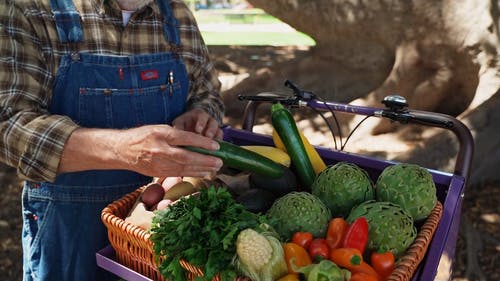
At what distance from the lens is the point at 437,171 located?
6.11 ft

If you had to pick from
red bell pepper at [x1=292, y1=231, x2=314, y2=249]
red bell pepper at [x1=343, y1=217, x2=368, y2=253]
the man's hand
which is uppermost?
the man's hand

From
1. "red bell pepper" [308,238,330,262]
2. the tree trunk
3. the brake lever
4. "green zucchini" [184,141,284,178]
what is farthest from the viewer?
the tree trunk

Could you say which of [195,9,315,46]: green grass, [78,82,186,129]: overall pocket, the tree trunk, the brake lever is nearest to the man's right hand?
[78,82,186,129]: overall pocket

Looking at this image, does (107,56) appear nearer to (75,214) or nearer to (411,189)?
(75,214)

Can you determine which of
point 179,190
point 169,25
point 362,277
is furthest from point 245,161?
point 169,25

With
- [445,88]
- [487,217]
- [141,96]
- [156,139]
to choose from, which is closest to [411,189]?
[156,139]

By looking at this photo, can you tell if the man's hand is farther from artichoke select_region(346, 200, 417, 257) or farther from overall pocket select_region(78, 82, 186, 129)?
artichoke select_region(346, 200, 417, 257)

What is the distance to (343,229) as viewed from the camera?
1.44 metres

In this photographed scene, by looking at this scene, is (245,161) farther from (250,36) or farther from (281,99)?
(250,36)

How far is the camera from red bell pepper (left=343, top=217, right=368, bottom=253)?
135 centimetres

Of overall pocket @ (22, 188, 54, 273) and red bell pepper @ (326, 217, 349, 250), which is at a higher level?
red bell pepper @ (326, 217, 349, 250)

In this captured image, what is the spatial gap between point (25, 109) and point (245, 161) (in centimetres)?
78

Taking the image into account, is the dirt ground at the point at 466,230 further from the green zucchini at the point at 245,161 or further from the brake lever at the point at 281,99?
the green zucchini at the point at 245,161

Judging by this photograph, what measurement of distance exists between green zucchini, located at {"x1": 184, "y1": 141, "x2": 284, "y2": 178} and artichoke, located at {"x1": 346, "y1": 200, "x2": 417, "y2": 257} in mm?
382
